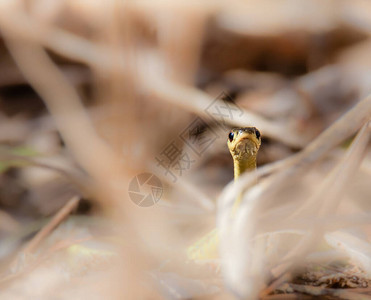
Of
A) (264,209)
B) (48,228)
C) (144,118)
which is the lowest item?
(264,209)

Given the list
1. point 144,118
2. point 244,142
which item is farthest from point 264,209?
point 144,118

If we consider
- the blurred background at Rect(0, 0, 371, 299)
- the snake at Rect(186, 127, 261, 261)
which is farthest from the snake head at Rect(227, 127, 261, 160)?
the blurred background at Rect(0, 0, 371, 299)

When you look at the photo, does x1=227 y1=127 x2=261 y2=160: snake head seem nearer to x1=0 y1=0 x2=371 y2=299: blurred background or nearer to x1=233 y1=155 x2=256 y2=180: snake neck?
x1=233 y1=155 x2=256 y2=180: snake neck

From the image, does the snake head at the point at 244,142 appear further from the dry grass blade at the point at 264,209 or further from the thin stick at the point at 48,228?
the thin stick at the point at 48,228

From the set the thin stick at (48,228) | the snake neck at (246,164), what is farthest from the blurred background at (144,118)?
the snake neck at (246,164)

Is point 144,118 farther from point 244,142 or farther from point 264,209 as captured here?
point 264,209

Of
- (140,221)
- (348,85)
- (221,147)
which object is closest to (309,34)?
(348,85)

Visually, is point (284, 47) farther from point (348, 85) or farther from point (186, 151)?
point (186, 151)
